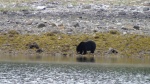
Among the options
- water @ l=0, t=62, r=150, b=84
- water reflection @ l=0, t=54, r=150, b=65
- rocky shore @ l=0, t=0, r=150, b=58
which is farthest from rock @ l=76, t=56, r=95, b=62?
water @ l=0, t=62, r=150, b=84

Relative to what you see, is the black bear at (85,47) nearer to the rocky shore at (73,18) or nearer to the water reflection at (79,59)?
the water reflection at (79,59)

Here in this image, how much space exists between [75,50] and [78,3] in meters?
20.9

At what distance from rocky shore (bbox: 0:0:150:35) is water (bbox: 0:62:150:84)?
14051 mm

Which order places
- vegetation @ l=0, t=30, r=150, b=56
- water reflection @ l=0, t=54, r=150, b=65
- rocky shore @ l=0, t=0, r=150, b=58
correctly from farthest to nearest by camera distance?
rocky shore @ l=0, t=0, r=150, b=58 < vegetation @ l=0, t=30, r=150, b=56 < water reflection @ l=0, t=54, r=150, b=65

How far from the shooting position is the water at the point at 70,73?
1722 inches

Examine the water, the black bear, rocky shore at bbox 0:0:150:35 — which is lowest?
the water

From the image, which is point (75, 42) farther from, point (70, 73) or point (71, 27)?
point (70, 73)

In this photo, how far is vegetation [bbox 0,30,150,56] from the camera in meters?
59.8

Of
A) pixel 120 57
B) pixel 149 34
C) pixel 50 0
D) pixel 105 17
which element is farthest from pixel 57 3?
pixel 120 57

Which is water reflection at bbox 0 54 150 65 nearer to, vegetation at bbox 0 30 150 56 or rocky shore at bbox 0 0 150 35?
vegetation at bbox 0 30 150 56

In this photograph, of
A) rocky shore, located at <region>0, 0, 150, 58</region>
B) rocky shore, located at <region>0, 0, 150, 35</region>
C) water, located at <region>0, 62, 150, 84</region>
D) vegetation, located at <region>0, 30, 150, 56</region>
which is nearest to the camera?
water, located at <region>0, 62, 150, 84</region>

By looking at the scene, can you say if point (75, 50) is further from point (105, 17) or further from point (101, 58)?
point (105, 17)

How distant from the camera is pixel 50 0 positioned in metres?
81.4

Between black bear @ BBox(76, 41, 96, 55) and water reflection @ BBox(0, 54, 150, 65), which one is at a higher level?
→ black bear @ BBox(76, 41, 96, 55)
